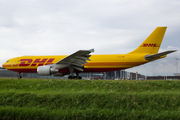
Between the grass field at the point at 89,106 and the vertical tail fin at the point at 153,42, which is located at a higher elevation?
the vertical tail fin at the point at 153,42

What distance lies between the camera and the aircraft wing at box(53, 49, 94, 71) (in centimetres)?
1437

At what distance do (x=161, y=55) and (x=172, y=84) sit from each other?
Result: 20.0 ft

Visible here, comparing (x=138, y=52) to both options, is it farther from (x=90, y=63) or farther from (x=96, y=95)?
(x=96, y=95)

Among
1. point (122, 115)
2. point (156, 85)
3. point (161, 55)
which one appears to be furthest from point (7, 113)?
point (161, 55)

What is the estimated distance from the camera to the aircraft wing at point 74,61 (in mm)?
14369

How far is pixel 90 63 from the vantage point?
16469 mm

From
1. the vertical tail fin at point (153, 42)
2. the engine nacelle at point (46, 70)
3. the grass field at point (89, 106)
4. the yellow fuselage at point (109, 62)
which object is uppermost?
the vertical tail fin at point (153, 42)

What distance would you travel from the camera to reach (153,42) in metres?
16.6

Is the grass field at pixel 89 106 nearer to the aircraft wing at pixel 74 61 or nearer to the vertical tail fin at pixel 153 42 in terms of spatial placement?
the aircraft wing at pixel 74 61

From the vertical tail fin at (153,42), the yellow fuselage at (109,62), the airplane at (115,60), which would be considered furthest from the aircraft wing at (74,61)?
the vertical tail fin at (153,42)

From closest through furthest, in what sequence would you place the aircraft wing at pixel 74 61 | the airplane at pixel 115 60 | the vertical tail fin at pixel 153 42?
the aircraft wing at pixel 74 61
the airplane at pixel 115 60
the vertical tail fin at pixel 153 42

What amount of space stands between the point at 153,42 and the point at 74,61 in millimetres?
8750

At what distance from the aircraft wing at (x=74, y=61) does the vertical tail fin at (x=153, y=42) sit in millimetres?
6476

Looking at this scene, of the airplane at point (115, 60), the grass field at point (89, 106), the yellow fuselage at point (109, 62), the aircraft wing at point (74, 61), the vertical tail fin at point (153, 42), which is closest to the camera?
the grass field at point (89, 106)
